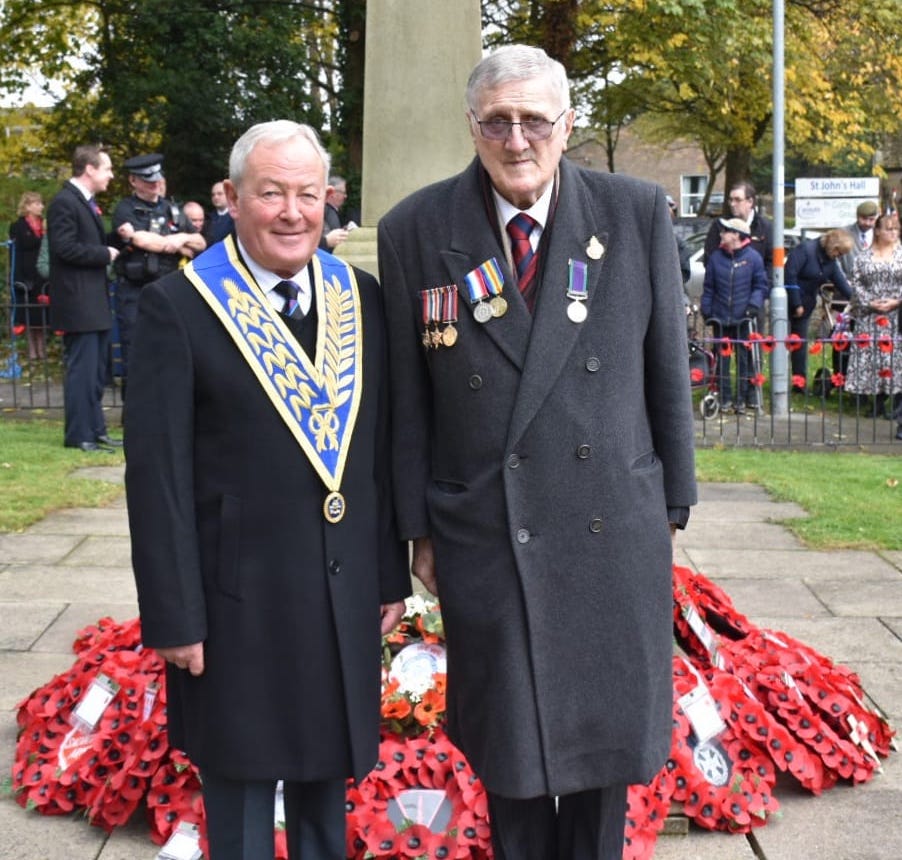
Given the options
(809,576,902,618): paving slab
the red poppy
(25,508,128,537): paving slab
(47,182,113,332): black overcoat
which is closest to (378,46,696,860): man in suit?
(809,576,902,618): paving slab

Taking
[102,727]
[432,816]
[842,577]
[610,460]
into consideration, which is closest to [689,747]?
[432,816]

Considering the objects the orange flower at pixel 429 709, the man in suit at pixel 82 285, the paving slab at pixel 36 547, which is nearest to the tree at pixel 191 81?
the man in suit at pixel 82 285

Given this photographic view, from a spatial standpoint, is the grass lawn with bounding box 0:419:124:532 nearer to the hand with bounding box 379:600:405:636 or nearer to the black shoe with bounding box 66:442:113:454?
the black shoe with bounding box 66:442:113:454

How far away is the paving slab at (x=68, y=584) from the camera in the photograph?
603 centimetres

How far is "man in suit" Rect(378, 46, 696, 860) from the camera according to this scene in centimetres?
282

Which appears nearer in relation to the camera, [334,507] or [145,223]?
[334,507]

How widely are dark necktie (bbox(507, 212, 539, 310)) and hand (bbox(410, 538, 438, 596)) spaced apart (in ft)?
1.90

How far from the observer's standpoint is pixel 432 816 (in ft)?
11.9

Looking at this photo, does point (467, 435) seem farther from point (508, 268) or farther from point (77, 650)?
point (77, 650)

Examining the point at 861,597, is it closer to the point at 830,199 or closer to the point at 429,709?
the point at 429,709

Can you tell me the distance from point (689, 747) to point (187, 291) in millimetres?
2036

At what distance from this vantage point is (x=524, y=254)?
2902 millimetres

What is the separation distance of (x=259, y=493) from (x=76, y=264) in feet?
22.8

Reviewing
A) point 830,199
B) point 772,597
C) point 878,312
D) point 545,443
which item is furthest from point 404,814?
point 830,199
